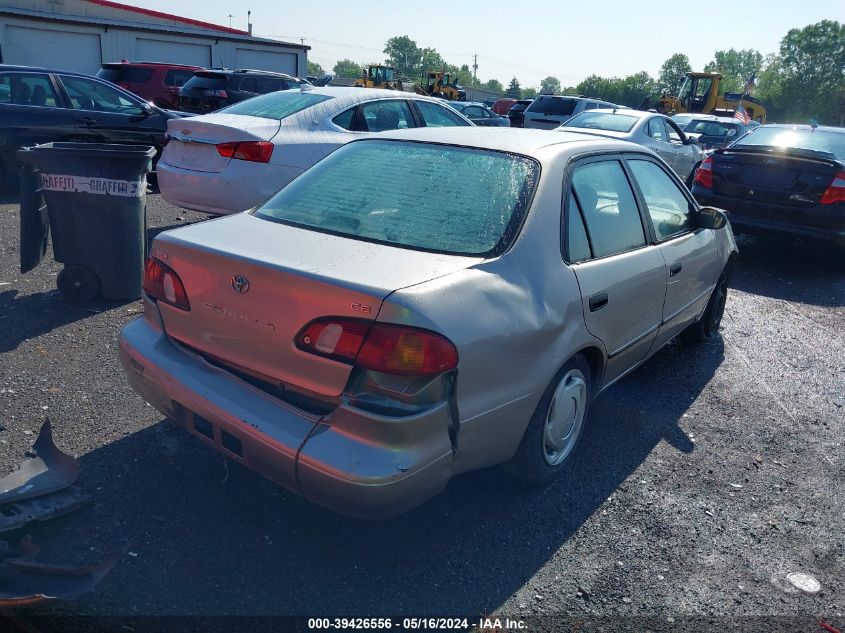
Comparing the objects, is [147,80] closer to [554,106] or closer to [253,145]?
[554,106]

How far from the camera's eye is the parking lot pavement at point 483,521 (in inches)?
109

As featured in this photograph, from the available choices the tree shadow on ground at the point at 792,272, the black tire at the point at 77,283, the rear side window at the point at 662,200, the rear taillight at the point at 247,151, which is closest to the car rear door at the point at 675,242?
the rear side window at the point at 662,200

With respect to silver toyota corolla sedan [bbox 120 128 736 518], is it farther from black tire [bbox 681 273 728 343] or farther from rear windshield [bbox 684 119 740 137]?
rear windshield [bbox 684 119 740 137]

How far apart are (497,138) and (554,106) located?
618 inches

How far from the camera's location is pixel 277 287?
2.73 meters

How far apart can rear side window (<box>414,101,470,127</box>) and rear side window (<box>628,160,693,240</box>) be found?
13.3 feet

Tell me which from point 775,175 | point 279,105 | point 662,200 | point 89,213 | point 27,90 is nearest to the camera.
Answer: point 662,200

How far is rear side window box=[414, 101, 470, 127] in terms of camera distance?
8492 mm

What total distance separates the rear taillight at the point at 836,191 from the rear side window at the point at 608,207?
4.93 meters

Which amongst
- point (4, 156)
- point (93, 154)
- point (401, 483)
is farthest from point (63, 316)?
point (4, 156)

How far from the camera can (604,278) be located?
3584 mm

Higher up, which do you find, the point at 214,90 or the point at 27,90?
the point at 27,90

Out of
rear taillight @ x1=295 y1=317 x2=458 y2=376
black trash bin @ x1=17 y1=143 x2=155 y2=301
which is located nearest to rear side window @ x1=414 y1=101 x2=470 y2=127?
black trash bin @ x1=17 y1=143 x2=155 y2=301

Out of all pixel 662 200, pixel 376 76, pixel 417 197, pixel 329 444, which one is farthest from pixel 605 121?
pixel 376 76
